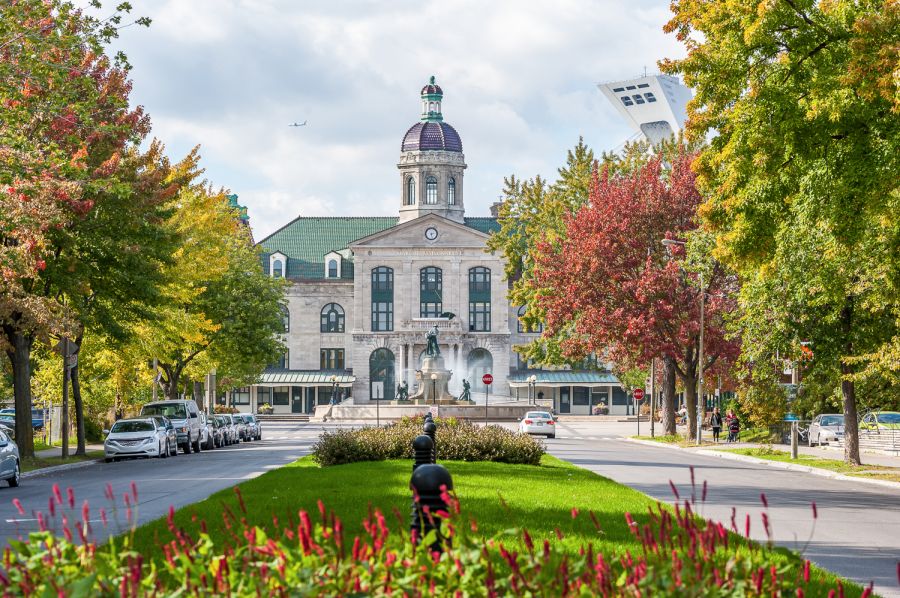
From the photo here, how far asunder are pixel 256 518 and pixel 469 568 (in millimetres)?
9247

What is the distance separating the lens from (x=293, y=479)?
22.9m

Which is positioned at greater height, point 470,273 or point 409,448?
point 470,273

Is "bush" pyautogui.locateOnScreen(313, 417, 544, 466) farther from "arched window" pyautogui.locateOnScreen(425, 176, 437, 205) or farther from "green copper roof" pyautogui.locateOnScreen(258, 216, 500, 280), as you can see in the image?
"arched window" pyautogui.locateOnScreen(425, 176, 437, 205)

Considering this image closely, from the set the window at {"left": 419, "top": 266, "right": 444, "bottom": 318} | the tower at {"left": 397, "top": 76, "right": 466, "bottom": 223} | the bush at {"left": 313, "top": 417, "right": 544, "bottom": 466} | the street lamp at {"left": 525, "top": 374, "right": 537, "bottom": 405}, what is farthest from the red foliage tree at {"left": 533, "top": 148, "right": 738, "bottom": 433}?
the tower at {"left": 397, "top": 76, "right": 466, "bottom": 223}

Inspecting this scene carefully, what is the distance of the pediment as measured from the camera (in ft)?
380

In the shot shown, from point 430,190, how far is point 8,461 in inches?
3979

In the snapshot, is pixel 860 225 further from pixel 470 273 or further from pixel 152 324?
pixel 470 273

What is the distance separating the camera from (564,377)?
115188 millimetres

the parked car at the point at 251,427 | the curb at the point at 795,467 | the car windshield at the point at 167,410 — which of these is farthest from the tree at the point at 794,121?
the parked car at the point at 251,427

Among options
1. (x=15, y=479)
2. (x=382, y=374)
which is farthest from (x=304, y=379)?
(x=15, y=479)

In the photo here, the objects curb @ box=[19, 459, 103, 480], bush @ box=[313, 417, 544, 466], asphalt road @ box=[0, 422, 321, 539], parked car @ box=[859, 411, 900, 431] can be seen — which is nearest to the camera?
asphalt road @ box=[0, 422, 321, 539]

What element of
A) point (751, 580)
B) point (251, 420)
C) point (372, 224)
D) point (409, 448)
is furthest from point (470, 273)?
point (751, 580)

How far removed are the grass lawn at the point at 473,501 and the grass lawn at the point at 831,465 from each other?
9060 millimetres

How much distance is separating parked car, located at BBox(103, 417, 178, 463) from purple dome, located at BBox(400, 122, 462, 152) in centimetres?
8674
